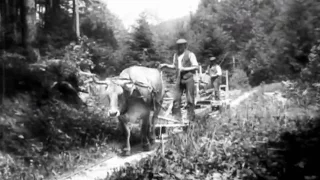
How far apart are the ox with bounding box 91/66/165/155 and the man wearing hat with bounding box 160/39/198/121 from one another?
0.95ft

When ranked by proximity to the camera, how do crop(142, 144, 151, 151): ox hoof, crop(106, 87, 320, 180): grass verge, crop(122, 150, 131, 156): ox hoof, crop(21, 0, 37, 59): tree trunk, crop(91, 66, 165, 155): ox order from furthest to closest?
crop(142, 144, 151, 151): ox hoof
crop(122, 150, 131, 156): ox hoof
crop(21, 0, 37, 59): tree trunk
crop(91, 66, 165, 155): ox
crop(106, 87, 320, 180): grass verge

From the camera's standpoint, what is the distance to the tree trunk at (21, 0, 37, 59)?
15.3 ft

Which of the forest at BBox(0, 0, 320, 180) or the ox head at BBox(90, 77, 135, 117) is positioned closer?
the forest at BBox(0, 0, 320, 180)

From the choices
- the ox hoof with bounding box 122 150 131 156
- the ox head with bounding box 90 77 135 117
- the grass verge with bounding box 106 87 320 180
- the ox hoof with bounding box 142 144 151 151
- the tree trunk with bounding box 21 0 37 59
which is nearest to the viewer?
the grass verge with bounding box 106 87 320 180

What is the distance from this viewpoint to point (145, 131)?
5.35 meters

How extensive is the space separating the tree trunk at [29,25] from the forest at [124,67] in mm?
14

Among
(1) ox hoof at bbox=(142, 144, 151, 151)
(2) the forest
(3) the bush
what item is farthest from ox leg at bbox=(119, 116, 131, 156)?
(3) the bush

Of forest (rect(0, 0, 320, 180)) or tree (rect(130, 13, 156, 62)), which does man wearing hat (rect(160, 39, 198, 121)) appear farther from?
tree (rect(130, 13, 156, 62))

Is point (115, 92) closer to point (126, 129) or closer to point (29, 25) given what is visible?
point (126, 129)

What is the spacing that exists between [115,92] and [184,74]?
1388 mm

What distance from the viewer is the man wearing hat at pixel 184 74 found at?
527 centimetres

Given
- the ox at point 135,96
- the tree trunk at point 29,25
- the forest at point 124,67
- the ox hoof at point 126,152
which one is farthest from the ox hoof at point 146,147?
the tree trunk at point 29,25

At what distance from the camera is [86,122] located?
213 inches

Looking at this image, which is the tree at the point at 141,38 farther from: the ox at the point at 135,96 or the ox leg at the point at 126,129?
the ox leg at the point at 126,129
